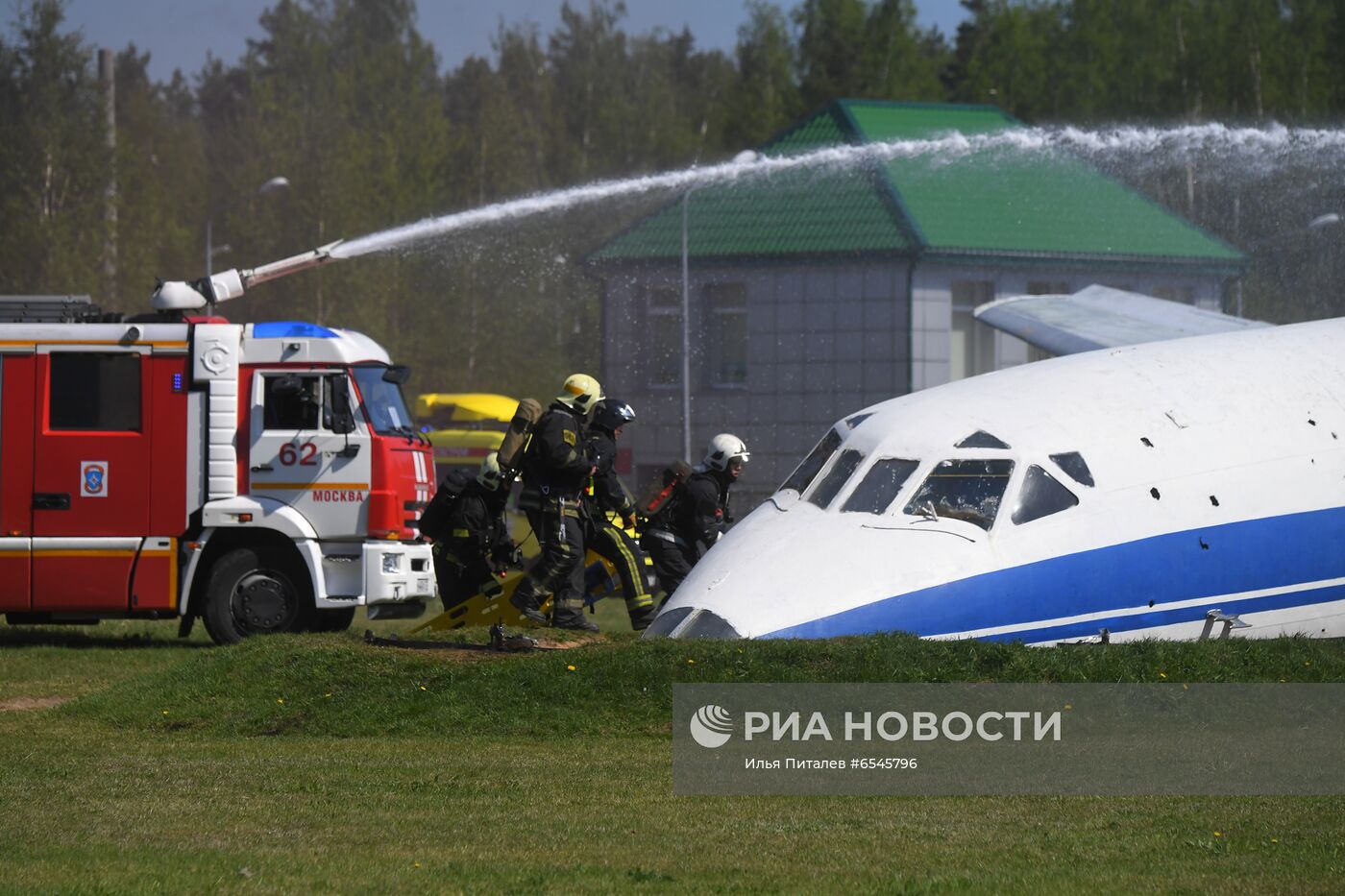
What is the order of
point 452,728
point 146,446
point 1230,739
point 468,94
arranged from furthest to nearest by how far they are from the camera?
1. point 468,94
2. point 146,446
3. point 452,728
4. point 1230,739

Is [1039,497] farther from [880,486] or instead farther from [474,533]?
[474,533]

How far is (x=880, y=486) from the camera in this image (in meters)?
13.0

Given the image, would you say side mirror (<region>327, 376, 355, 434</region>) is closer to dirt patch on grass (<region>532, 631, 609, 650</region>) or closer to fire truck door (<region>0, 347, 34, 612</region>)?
fire truck door (<region>0, 347, 34, 612</region>)

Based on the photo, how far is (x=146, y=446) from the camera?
63.3 feet

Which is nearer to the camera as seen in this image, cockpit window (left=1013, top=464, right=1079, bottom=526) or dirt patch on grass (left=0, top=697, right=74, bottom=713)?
cockpit window (left=1013, top=464, right=1079, bottom=526)

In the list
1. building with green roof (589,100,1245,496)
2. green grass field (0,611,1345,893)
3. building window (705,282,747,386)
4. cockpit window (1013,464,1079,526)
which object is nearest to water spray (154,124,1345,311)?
building with green roof (589,100,1245,496)

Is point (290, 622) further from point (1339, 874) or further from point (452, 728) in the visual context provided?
point (1339, 874)

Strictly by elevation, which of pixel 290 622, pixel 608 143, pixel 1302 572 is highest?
pixel 608 143

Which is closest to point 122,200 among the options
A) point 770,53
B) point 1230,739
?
point 770,53

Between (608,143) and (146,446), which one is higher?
(608,143)

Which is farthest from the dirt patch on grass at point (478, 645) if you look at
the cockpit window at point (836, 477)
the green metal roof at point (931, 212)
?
the green metal roof at point (931, 212)

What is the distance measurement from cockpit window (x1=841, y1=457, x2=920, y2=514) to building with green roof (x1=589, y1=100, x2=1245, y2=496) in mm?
23376

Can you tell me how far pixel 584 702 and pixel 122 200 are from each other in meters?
40.4

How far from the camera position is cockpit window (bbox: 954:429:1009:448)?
42.7 feet
